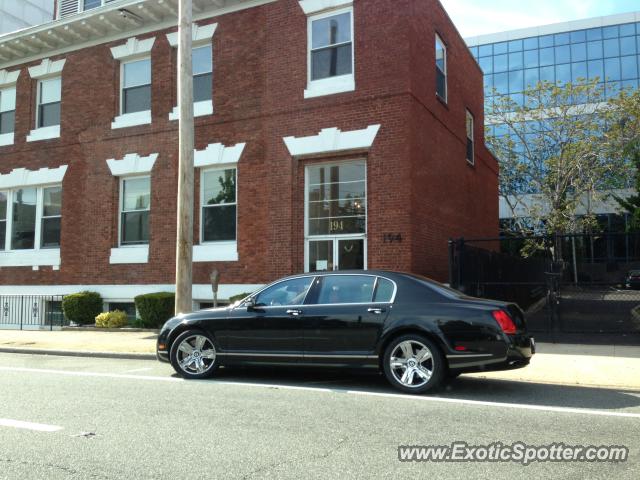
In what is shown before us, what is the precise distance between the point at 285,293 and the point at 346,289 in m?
0.86

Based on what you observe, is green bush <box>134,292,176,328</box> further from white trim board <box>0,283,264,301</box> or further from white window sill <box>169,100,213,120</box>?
white window sill <box>169,100,213,120</box>

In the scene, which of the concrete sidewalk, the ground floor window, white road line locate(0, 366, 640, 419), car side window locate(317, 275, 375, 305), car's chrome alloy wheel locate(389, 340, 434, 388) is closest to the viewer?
white road line locate(0, 366, 640, 419)

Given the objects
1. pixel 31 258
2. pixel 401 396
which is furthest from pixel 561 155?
pixel 401 396

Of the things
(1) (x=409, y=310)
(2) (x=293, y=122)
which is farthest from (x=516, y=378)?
(2) (x=293, y=122)

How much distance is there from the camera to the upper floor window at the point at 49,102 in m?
18.5

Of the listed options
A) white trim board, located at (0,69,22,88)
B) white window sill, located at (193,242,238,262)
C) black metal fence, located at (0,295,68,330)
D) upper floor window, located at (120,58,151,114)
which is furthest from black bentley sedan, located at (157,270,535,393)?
white trim board, located at (0,69,22,88)

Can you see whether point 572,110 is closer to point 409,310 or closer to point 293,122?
point 293,122

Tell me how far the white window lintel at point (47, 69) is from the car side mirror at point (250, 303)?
13544 millimetres

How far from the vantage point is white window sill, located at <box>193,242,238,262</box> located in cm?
1504

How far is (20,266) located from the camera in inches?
720

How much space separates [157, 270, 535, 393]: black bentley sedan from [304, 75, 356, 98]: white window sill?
7.13 metres

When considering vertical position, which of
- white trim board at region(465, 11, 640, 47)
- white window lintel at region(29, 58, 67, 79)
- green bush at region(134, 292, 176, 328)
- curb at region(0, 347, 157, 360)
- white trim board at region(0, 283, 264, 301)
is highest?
white trim board at region(465, 11, 640, 47)

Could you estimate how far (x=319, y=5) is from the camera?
14.4 m

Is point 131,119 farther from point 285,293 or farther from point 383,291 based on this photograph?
point 383,291
